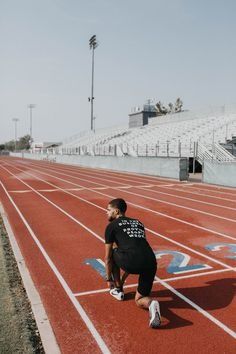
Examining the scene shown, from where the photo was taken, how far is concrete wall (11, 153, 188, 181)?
26938 mm

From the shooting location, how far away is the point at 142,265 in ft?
16.7

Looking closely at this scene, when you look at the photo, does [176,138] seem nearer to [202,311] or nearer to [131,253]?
[202,311]

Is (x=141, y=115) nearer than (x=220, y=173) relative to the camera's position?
No

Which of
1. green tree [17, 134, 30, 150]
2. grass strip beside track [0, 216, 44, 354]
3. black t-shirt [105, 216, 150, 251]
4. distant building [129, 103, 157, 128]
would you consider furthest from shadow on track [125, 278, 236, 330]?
green tree [17, 134, 30, 150]

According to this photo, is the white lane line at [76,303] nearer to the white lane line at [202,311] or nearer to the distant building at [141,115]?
the white lane line at [202,311]

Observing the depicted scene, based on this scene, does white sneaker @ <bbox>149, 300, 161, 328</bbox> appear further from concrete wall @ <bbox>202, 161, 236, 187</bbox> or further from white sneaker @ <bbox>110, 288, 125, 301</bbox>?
concrete wall @ <bbox>202, 161, 236, 187</bbox>

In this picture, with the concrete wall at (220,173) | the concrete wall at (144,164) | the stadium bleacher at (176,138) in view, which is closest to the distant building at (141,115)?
the stadium bleacher at (176,138)

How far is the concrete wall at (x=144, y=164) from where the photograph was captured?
2694 centimetres

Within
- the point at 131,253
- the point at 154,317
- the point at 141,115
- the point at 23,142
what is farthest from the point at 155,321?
the point at 23,142

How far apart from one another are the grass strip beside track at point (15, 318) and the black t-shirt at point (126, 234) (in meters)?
1.49

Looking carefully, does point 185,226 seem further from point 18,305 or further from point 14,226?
point 18,305

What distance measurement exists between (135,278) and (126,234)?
1731mm

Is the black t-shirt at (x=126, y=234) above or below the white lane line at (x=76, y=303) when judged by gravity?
above

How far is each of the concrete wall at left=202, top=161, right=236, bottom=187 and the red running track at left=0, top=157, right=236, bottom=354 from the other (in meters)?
8.58
